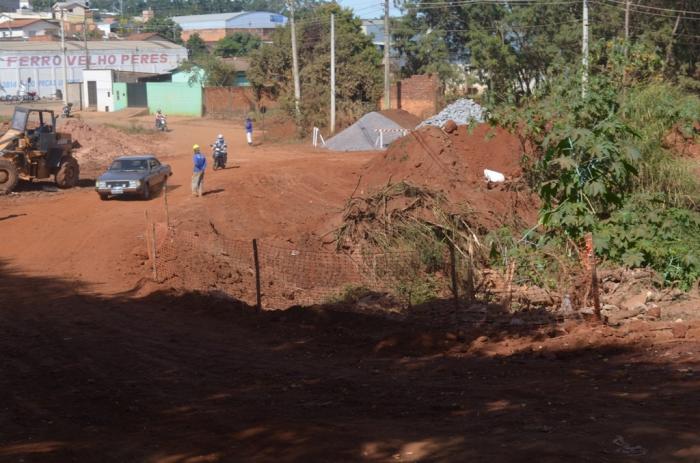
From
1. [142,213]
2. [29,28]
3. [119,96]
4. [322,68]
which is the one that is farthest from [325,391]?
[29,28]

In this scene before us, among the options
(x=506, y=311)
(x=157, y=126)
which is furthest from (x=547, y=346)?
(x=157, y=126)

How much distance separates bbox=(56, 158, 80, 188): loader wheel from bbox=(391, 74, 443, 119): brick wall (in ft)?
82.1

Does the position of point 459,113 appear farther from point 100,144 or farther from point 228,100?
point 228,100

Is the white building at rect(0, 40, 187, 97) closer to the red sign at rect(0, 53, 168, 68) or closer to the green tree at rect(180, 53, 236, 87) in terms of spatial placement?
the red sign at rect(0, 53, 168, 68)

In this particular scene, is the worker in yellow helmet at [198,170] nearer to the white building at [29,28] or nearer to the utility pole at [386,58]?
the utility pole at [386,58]

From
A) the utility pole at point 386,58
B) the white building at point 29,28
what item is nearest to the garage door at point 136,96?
the utility pole at point 386,58

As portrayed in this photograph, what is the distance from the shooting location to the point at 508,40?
5544 cm

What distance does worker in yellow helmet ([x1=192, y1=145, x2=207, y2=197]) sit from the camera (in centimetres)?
2730

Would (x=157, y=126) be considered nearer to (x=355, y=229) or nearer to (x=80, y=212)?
(x=80, y=212)

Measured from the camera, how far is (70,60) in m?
85.2

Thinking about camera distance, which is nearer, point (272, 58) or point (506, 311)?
point (506, 311)

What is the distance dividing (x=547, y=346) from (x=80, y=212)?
58.9ft

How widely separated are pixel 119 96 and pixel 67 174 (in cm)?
4479

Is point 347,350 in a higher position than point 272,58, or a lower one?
lower
